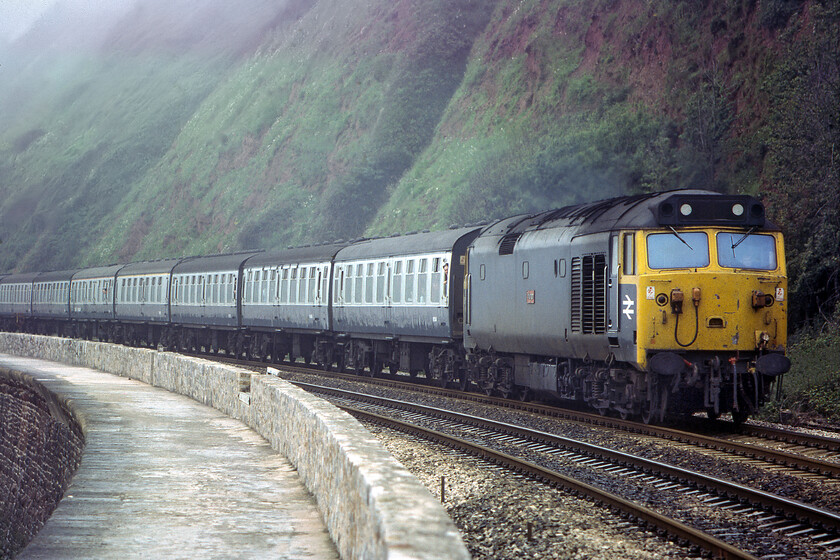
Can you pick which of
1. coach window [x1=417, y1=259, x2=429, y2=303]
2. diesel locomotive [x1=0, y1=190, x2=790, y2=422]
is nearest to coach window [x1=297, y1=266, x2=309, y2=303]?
diesel locomotive [x1=0, y1=190, x2=790, y2=422]

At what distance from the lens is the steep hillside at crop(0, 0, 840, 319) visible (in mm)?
29938

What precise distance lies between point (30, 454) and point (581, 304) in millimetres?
14272

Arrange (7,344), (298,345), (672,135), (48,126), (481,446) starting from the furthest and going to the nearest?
1. (48,126)
2. (7,344)
3. (672,135)
4. (298,345)
5. (481,446)

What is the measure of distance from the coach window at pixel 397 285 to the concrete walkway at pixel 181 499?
9.78 metres

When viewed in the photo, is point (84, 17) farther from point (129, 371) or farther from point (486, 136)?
point (129, 371)

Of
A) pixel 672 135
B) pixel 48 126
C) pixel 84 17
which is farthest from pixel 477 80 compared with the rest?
pixel 84 17

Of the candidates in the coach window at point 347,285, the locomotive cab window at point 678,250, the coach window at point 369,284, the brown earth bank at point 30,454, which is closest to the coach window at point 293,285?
the coach window at point 347,285

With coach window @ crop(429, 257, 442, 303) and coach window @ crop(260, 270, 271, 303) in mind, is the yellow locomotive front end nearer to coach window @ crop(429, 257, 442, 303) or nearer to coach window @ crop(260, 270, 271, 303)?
coach window @ crop(429, 257, 442, 303)

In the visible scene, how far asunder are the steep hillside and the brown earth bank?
15.3 metres

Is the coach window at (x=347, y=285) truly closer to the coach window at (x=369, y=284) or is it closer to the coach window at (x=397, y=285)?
the coach window at (x=369, y=284)

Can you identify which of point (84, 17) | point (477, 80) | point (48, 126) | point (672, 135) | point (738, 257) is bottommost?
point (738, 257)

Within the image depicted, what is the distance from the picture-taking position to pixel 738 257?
575 inches

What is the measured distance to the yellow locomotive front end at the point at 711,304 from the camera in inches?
558

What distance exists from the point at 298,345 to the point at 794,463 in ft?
73.5
